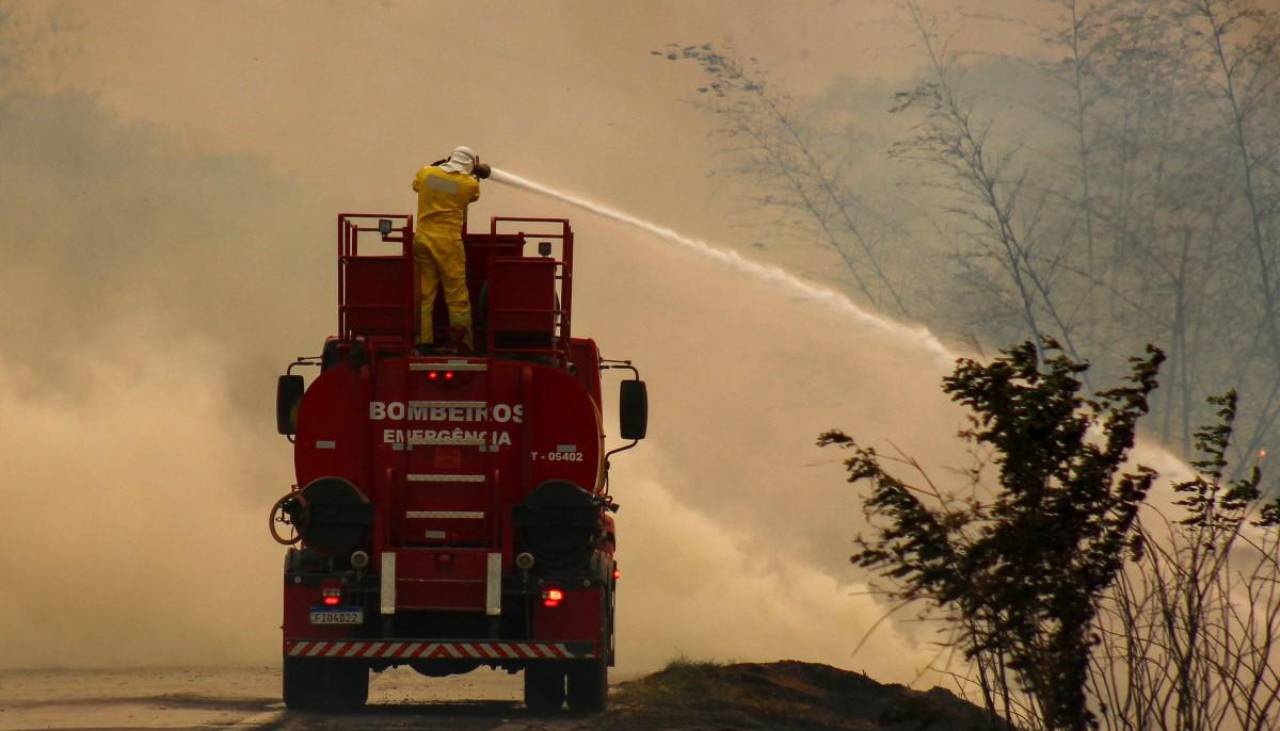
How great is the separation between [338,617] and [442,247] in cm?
329

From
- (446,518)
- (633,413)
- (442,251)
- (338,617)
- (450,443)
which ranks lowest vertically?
(338,617)

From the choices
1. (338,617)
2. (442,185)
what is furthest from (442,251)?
(338,617)

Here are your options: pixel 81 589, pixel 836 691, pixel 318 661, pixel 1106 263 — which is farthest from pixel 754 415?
pixel 318 661

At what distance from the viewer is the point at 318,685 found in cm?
1916

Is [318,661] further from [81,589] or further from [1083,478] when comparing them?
[81,589]

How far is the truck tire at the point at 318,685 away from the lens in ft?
62.6

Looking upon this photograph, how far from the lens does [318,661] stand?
63.0 feet

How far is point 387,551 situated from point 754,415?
72.3 feet

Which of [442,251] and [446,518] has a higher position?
[442,251]

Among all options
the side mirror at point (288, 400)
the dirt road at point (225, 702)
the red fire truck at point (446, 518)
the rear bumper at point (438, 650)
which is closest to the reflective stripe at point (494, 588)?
the red fire truck at point (446, 518)

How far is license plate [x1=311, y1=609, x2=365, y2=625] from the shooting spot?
18406 mm

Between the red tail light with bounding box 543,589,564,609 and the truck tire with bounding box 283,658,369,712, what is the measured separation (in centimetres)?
179

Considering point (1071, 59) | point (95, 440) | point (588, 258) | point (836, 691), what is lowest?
point (836, 691)

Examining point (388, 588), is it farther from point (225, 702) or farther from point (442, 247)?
point (442, 247)
